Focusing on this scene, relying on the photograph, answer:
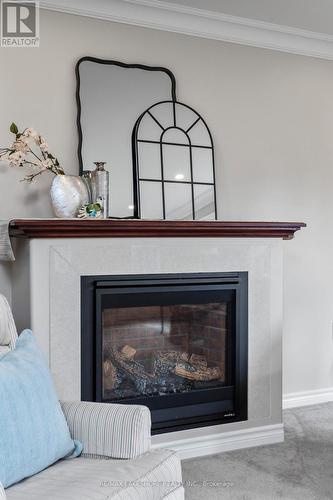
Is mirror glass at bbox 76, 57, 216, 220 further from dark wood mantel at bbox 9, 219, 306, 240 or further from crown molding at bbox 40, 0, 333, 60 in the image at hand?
dark wood mantel at bbox 9, 219, 306, 240

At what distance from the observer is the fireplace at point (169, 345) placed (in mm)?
2857

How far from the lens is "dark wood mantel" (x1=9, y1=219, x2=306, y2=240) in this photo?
2.66 metres

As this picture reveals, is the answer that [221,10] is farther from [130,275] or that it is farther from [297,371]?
[297,371]

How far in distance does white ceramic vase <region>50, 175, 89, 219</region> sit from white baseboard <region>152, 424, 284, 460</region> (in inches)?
49.8

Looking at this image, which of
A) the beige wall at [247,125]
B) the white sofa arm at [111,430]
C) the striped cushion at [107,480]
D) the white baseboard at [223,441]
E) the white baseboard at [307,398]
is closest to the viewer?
the striped cushion at [107,480]

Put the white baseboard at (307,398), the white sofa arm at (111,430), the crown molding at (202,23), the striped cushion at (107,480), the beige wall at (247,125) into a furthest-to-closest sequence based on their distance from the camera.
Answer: the white baseboard at (307,398)
the crown molding at (202,23)
the beige wall at (247,125)
the white sofa arm at (111,430)
the striped cushion at (107,480)

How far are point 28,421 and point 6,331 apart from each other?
53cm

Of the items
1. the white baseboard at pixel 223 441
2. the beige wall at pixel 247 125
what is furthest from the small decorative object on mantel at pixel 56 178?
the white baseboard at pixel 223 441

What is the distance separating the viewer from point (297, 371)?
156 inches

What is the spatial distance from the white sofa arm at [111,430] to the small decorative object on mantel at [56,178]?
117cm

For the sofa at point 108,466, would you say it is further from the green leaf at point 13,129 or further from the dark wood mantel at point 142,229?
the green leaf at point 13,129

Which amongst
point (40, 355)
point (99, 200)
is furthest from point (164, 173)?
point (40, 355)

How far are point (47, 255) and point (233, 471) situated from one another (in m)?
1.40

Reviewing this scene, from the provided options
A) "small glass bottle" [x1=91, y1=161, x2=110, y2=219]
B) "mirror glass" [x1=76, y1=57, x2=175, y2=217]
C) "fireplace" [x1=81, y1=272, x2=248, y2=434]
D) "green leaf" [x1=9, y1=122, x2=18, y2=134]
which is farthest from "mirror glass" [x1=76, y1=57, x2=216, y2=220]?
"fireplace" [x1=81, y1=272, x2=248, y2=434]
